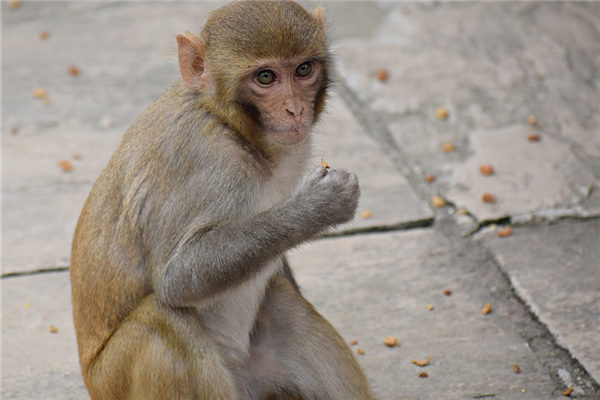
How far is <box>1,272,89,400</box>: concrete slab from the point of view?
465 centimetres

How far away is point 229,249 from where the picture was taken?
3701 millimetres

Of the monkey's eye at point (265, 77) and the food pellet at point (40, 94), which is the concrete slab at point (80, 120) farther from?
the monkey's eye at point (265, 77)

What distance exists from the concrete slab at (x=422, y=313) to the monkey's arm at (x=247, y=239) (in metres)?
1.16

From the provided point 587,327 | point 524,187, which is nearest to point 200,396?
point 587,327

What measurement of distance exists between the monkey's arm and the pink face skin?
22 cm

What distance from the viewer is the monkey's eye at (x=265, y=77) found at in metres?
3.84

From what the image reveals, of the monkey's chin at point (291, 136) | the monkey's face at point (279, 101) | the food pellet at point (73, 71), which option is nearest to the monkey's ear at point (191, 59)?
the monkey's face at point (279, 101)

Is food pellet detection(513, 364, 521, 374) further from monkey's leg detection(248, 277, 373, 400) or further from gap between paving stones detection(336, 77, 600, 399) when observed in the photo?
monkey's leg detection(248, 277, 373, 400)

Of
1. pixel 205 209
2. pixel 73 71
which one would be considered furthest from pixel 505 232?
pixel 73 71

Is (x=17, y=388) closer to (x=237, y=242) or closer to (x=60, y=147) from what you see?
(x=237, y=242)

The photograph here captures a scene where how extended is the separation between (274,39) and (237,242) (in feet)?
2.73

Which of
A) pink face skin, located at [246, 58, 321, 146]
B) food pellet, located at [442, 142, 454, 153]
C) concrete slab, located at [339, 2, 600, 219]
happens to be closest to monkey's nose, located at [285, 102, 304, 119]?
pink face skin, located at [246, 58, 321, 146]

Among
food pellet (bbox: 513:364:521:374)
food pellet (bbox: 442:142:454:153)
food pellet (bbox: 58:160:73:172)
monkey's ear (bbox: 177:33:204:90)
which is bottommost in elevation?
food pellet (bbox: 58:160:73:172)

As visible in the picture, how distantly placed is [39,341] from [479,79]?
411 cm
